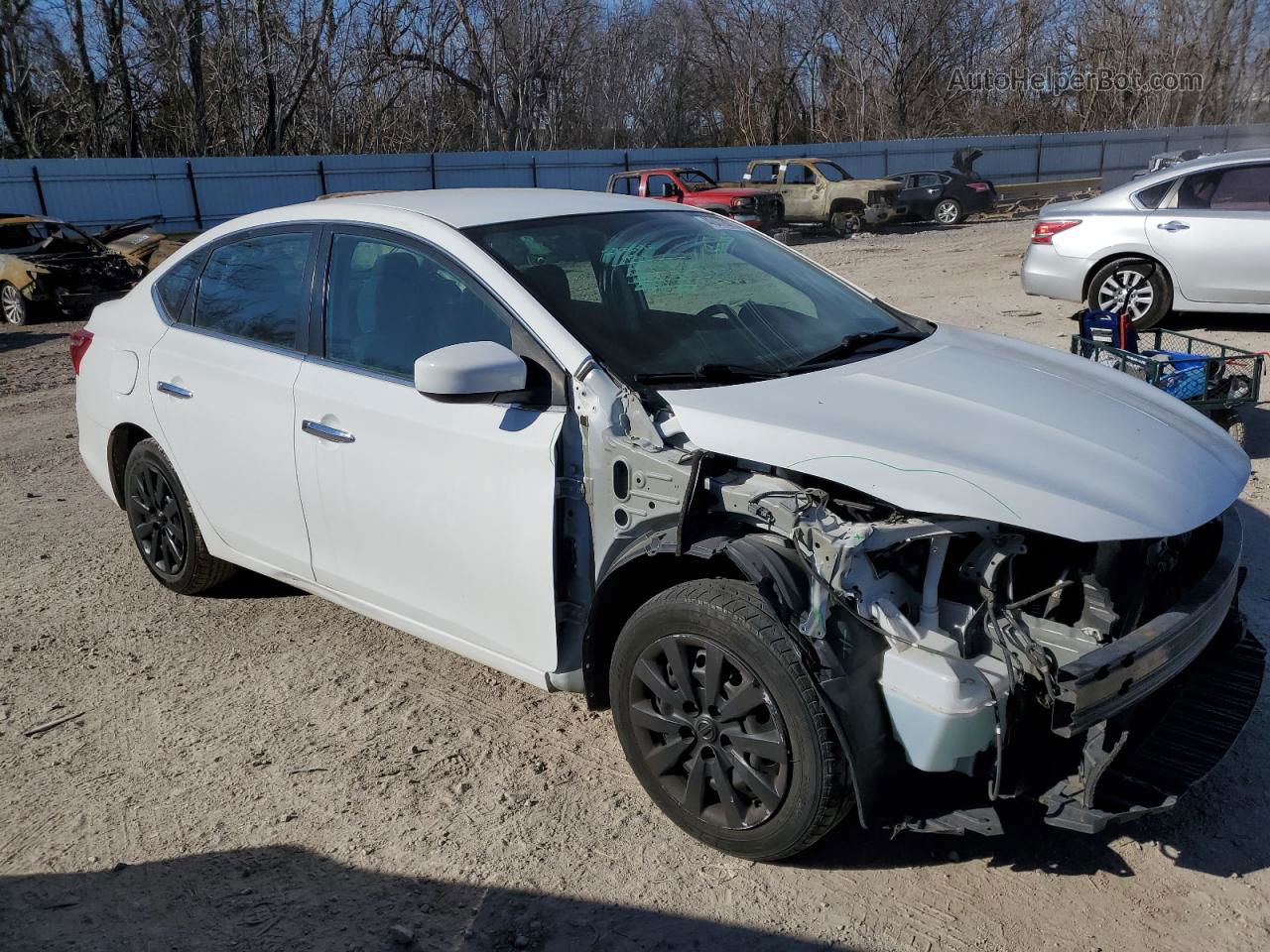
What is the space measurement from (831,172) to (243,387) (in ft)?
72.1

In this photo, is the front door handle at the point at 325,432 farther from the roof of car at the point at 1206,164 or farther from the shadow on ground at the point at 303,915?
the roof of car at the point at 1206,164

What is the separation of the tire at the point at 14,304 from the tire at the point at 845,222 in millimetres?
15771

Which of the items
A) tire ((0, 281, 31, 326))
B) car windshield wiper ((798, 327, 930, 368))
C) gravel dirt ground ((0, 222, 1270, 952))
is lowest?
tire ((0, 281, 31, 326))

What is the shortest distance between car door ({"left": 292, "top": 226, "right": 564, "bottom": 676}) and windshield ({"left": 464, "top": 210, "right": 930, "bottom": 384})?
0.23 meters

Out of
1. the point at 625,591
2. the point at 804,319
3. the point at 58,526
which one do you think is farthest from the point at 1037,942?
the point at 58,526

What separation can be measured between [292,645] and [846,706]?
2620 mm

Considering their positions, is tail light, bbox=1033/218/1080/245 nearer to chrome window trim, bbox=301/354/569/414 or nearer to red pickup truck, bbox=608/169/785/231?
chrome window trim, bbox=301/354/569/414

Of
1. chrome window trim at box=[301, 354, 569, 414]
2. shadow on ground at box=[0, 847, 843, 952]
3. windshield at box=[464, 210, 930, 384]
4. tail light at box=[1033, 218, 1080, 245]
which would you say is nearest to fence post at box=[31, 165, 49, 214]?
tail light at box=[1033, 218, 1080, 245]

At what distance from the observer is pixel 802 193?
2336 cm

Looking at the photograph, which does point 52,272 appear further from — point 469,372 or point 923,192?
point 923,192

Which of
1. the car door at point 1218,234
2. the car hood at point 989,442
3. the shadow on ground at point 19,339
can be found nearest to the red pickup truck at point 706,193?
the shadow on ground at point 19,339

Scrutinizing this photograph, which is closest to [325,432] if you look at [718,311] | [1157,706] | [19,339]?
[718,311]

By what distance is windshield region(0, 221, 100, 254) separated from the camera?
14914 millimetres

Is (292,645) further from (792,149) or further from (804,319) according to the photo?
(792,149)
